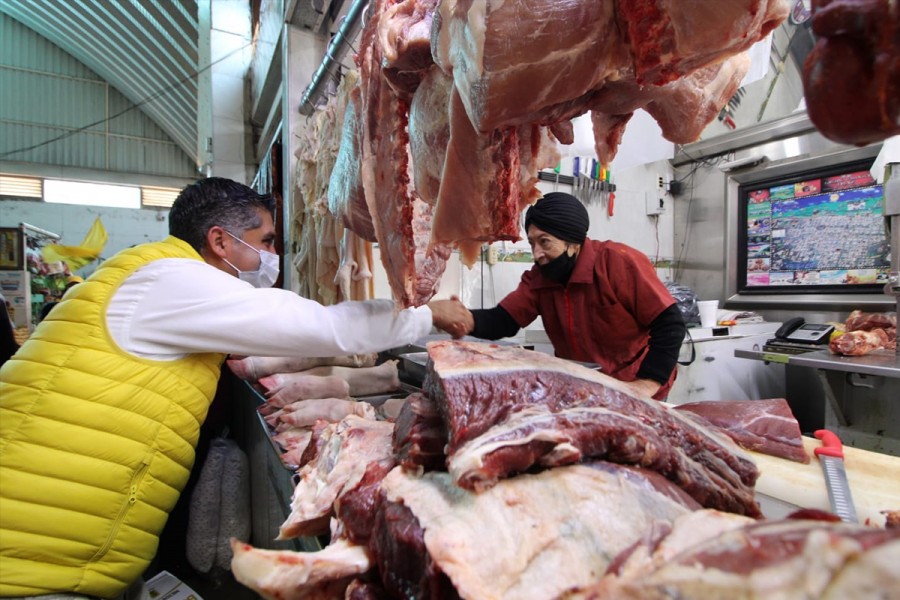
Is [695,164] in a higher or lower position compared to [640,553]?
higher

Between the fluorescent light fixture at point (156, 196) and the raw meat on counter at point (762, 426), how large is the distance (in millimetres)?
20264

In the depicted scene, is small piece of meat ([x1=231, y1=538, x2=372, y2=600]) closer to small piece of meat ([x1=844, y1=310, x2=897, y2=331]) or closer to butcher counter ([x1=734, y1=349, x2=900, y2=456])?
butcher counter ([x1=734, y1=349, x2=900, y2=456])

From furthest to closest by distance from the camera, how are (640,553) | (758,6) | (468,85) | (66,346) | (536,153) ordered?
(66,346) < (536,153) < (468,85) < (758,6) < (640,553)

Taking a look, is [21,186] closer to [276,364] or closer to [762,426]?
[276,364]

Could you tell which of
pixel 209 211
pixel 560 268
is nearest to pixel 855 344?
pixel 560 268

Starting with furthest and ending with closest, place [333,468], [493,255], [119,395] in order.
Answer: [493,255], [119,395], [333,468]

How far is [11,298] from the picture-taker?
811cm

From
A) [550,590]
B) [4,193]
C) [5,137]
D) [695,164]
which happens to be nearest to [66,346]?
[550,590]

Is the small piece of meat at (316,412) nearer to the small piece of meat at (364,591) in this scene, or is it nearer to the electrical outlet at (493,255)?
the small piece of meat at (364,591)

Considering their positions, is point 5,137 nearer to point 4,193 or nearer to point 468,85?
point 4,193

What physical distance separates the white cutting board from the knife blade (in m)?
0.02

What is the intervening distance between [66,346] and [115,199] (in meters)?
19.0

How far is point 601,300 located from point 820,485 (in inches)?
76.2

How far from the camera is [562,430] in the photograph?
2.88 feet
